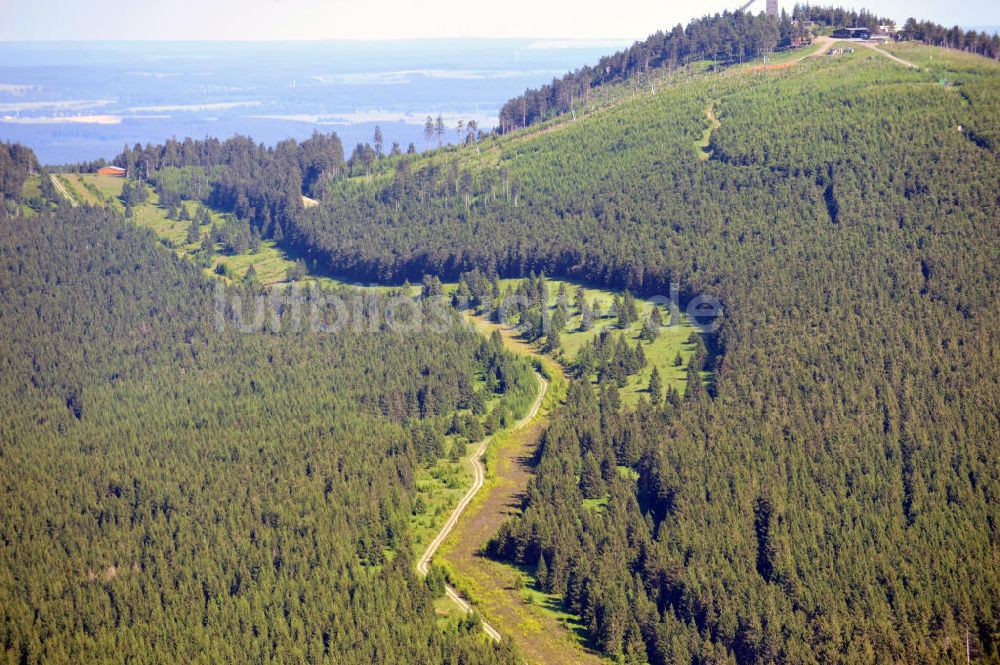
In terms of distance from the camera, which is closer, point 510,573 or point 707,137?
point 510,573

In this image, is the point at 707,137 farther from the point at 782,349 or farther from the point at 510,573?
the point at 510,573

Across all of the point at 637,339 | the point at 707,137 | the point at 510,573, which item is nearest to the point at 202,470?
the point at 510,573

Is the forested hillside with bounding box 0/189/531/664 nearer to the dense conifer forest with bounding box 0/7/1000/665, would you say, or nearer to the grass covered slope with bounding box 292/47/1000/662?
the dense conifer forest with bounding box 0/7/1000/665

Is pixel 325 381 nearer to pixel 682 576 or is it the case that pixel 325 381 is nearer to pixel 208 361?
pixel 208 361

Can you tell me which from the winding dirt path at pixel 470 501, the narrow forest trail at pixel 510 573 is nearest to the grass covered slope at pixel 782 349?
the narrow forest trail at pixel 510 573

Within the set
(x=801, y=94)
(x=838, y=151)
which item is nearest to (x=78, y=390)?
(x=838, y=151)
